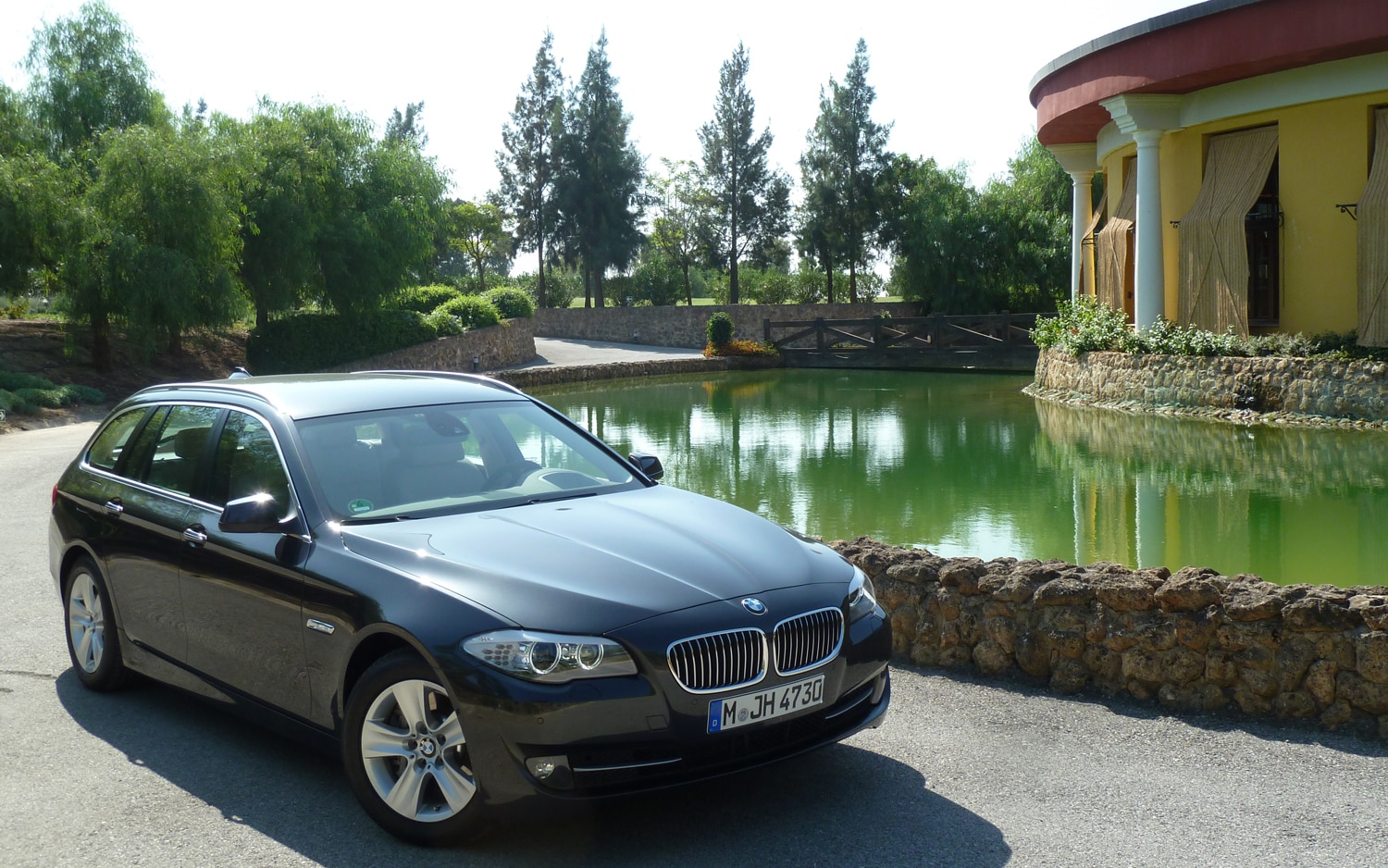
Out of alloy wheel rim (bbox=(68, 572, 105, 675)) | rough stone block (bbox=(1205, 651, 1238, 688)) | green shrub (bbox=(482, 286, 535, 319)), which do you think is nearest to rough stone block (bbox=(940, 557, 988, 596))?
rough stone block (bbox=(1205, 651, 1238, 688))

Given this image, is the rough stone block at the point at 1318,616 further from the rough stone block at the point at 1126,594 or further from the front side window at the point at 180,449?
the front side window at the point at 180,449

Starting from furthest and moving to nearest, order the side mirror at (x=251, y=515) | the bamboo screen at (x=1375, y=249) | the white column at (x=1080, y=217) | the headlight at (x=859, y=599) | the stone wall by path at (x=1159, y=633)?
the white column at (x=1080, y=217) < the bamboo screen at (x=1375, y=249) < the stone wall by path at (x=1159, y=633) < the side mirror at (x=251, y=515) < the headlight at (x=859, y=599)

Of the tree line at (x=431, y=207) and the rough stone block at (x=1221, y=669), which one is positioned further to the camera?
the tree line at (x=431, y=207)

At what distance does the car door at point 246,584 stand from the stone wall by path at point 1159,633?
9.92 feet

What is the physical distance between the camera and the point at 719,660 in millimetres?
3852

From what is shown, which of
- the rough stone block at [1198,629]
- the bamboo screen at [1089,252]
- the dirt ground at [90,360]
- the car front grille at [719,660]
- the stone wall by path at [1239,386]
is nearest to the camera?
the car front grille at [719,660]

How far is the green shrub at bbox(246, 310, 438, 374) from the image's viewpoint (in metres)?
33.1

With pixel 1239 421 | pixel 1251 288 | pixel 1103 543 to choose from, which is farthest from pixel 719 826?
pixel 1251 288

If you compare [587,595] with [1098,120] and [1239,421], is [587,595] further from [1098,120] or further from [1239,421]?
[1098,120]

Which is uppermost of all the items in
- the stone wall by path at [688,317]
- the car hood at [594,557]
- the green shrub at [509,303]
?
the green shrub at [509,303]

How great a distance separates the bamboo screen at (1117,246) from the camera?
2502 centimetres

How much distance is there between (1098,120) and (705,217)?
3859 centimetres

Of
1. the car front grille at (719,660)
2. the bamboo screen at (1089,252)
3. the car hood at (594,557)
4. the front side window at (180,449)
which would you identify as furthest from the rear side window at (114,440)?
the bamboo screen at (1089,252)

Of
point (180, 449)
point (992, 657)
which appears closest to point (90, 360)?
point (180, 449)
